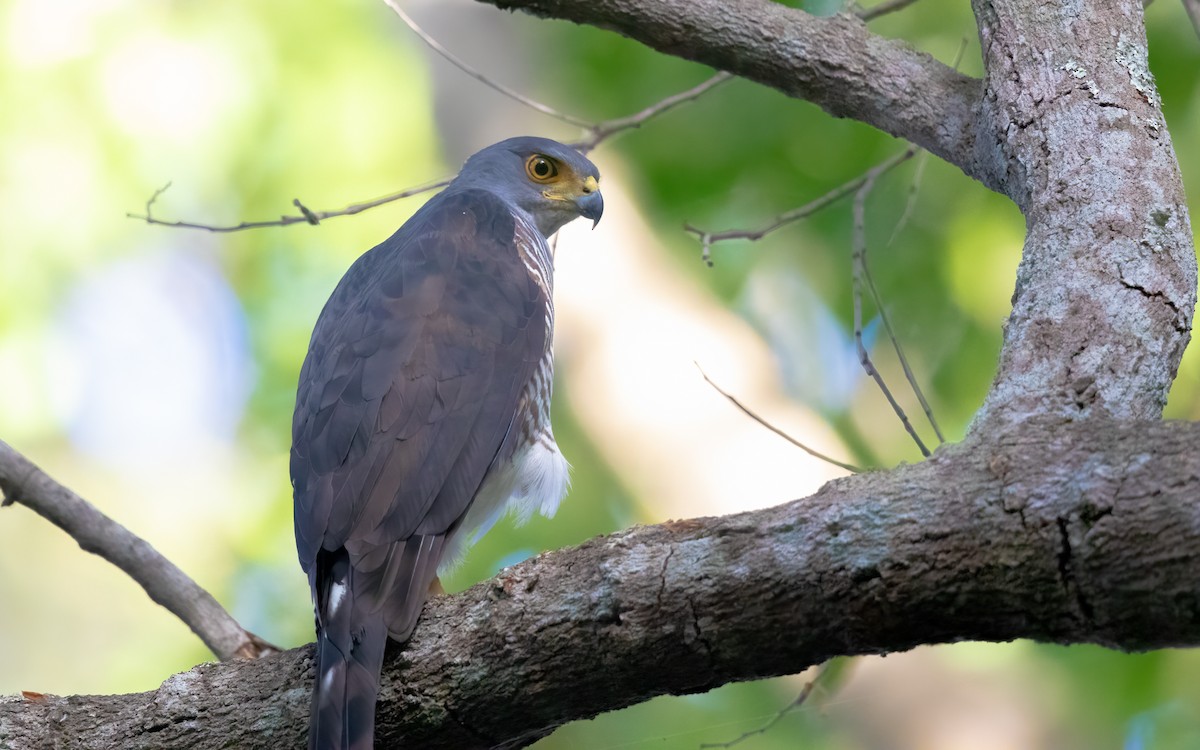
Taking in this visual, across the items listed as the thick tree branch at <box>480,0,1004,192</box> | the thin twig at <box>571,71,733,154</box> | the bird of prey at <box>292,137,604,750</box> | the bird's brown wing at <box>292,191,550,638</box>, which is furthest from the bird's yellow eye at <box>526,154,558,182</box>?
the thick tree branch at <box>480,0,1004,192</box>

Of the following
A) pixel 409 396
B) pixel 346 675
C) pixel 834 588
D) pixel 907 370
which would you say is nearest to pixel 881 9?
pixel 907 370

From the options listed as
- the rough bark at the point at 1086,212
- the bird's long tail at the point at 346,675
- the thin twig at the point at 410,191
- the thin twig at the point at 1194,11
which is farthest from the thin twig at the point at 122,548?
the thin twig at the point at 1194,11

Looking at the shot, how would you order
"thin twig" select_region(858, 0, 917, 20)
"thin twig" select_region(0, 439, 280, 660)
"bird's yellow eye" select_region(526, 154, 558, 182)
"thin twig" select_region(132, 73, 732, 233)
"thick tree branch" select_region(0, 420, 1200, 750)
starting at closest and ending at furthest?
1. "thick tree branch" select_region(0, 420, 1200, 750)
2. "thin twig" select_region(0, 439, 280, 660)
3. "thin twig" select_region(858, 0, 917, 20)
4. "thin twig" select_region(132, 73, 732, 233)
5. "bird's yellow eye" select_region(526, 154, 558, 182)

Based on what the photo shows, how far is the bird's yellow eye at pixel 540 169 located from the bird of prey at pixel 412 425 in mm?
402

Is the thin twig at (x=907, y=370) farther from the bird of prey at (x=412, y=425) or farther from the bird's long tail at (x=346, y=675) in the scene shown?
the bird's long tail at (x=346, y=675)

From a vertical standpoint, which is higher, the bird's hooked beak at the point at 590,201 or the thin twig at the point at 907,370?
the bird's hooked beak at the point at 590,201

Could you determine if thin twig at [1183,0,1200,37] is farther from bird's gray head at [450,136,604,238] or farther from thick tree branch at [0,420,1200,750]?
thick tree branch at [0,420,1200,750]

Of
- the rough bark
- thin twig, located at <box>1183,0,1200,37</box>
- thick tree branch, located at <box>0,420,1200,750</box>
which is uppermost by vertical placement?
thin twig, located at <box>1183,0,1200,37</box>

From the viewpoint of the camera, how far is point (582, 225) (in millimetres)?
7715

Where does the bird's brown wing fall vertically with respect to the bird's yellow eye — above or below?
below

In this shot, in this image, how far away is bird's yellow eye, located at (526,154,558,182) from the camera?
536cm

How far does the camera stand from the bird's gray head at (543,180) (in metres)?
5.28

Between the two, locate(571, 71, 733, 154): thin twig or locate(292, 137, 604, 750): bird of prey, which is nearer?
locate(292, 137, 604, 750): bird of prey

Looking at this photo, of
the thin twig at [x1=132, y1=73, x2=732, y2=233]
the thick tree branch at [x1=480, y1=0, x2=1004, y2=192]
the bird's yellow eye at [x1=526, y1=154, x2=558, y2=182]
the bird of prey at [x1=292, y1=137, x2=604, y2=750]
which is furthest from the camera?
the bird's yellow eye at [x1=526, y1=154, x2=558, y2=182]
